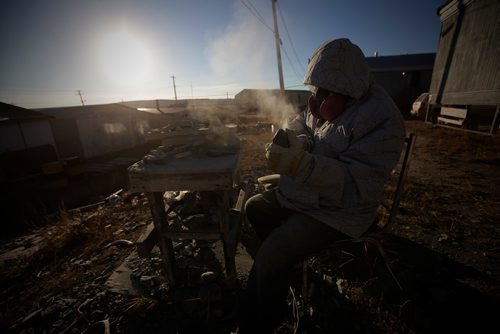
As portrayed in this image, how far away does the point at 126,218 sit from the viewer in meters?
4.24

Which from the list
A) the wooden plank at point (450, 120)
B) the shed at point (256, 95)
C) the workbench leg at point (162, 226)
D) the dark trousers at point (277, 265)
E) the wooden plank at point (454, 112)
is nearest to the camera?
the dark trousers at point (277, 265)

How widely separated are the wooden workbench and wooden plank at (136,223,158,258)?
0.06m

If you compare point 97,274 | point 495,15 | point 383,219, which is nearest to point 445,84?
point 495,15

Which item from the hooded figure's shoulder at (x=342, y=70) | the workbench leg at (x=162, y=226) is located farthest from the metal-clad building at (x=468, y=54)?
the workbench leg at (x=162, y=226)

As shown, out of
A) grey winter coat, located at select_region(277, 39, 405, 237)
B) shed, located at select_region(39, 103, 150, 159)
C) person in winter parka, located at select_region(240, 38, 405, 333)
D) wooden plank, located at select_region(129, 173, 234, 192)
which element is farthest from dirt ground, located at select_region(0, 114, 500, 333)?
shed, located at select_region(39, 103, 150, 159)

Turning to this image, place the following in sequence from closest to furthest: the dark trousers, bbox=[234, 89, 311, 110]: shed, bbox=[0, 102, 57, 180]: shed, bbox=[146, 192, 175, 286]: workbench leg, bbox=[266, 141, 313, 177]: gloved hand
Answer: bbox=[266, 141, 313, 177]: gloved hand → the dark trousers → bbox=[146, 192, 175, 286]: workbench leg → bbox=[0, 102, 57, 180]: shed → bbox=[234, 89, 311, 110]: shed

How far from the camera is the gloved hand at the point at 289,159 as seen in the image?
1314 mm

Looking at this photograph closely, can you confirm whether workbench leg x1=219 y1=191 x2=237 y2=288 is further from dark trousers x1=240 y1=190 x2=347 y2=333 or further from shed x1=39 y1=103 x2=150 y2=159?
shed x1=39 y1=103 x2=150 y2=159

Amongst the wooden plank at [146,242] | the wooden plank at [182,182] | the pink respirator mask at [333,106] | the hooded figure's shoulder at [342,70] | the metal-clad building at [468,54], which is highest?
the metal-clad building at [468,54]

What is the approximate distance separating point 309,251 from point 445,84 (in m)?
11.9

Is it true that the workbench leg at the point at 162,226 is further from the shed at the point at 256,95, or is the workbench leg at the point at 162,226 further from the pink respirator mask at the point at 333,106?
the shed at the point at 256,95

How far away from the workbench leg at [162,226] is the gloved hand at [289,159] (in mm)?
1244

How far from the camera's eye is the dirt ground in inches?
77.3

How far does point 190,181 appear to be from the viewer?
180 centimetres
